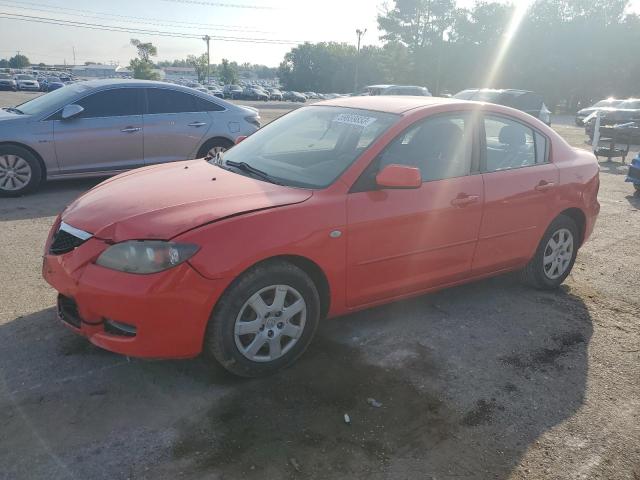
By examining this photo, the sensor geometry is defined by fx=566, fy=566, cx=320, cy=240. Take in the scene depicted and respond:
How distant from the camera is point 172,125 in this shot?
8.28m

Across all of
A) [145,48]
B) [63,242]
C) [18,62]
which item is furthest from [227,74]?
[63,242]

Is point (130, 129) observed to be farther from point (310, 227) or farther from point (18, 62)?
point (18, 62)

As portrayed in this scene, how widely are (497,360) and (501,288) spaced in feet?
4.70

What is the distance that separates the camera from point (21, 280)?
15.2 ft

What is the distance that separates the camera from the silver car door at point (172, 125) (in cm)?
816

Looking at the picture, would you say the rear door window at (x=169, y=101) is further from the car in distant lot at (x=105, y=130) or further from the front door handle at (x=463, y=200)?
the front door handle at (x=463, y=200)

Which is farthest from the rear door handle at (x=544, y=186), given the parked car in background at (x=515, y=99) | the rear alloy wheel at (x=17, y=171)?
the parked car in background at (x=515, y=99)

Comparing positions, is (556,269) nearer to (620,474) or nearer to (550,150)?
(550,150)

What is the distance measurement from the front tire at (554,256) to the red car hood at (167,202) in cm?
240

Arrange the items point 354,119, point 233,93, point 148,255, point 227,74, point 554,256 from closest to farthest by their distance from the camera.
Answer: point 148,255
point 354,119
point 554,256
point 233,93
point 227,74

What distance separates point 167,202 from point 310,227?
2.80 ft

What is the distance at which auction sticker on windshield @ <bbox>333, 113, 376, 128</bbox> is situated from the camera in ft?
13.1

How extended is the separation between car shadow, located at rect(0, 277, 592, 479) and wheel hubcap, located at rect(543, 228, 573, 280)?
0.81m

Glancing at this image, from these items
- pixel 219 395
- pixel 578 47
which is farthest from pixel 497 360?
pixel 578 47
